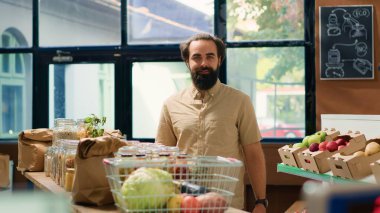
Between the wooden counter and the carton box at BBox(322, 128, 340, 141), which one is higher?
the carton box at BBox(322, 128, 340, 141)

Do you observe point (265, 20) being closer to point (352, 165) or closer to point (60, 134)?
point (60, 134)

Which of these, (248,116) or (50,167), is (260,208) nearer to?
(248,116)

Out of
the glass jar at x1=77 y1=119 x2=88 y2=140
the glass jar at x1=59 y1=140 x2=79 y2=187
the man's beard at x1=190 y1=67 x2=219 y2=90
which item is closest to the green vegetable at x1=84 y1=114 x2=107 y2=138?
the glass jar at x1=77 y1=119 x2=88 y2=140

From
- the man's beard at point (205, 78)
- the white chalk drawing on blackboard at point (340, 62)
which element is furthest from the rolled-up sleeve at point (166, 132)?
the white chalk drawing on blackboard at point (340, 62)

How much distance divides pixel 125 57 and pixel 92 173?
451 cm

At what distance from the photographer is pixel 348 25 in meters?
6.36

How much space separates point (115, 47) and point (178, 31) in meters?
0.73

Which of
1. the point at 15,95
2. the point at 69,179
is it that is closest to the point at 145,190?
the point at 69,179

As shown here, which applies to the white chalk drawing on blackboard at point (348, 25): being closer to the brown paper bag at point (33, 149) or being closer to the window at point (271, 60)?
the window at point (271, 60)

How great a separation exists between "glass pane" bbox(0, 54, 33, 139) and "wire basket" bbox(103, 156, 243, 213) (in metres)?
5.51

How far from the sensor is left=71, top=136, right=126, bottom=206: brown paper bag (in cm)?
243

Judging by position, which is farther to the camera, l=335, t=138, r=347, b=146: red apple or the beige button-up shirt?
l=335, t=138, r=347, b=146: red apple

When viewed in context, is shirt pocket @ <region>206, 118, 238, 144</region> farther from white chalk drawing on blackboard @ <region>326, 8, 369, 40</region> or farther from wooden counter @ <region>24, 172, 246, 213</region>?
white chalk drawing on blackboard @ <region>326, 8, 369, 40</region>

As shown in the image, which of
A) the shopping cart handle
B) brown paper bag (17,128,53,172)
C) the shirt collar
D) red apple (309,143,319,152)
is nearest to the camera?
the shopping cart handle
